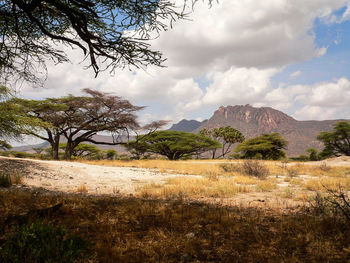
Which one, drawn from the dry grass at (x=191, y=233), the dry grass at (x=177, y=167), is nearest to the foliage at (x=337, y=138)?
the dry grass at (x=177, y=167)

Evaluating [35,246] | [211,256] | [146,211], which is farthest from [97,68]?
[211,256]

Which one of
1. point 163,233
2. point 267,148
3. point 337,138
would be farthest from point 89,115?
point 337,138

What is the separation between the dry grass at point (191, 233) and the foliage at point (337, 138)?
4303cm

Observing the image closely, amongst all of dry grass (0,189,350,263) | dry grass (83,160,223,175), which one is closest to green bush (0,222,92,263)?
dry grass (0,189,350,263)

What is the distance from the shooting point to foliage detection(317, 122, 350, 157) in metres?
37.4

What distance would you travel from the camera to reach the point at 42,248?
208 centimetres

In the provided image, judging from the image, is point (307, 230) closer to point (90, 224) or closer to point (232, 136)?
point (90, 224)

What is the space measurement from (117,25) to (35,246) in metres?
4.84

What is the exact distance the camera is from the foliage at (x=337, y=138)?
37.4m

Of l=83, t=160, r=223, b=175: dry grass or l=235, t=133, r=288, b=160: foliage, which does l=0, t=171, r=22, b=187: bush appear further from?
l=235, t=133, r=288, b=160: foliage

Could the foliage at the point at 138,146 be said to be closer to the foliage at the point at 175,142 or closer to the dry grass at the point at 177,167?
the foliage at the point at 175,142

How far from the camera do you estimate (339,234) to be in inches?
119

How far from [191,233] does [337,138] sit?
4642 centimetres

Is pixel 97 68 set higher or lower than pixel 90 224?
higher
